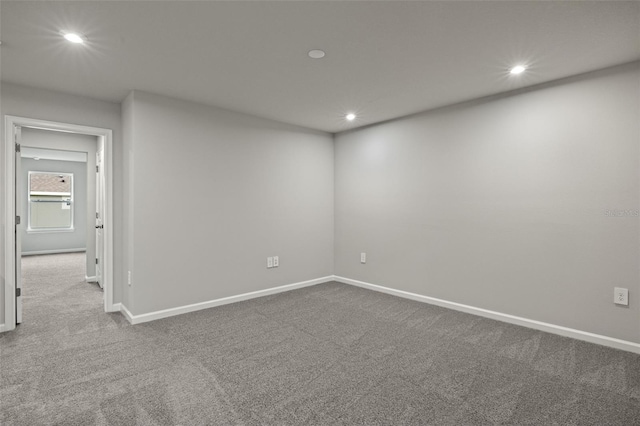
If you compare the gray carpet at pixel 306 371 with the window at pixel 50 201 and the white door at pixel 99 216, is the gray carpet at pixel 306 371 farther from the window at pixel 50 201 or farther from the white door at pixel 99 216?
the window at pixel 50 201

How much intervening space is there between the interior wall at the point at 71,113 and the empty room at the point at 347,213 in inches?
0.8

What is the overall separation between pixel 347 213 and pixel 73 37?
12.2ft

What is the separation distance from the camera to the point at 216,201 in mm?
3912

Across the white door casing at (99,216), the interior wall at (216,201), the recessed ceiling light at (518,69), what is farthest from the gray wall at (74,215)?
the recessed ceiling light at (518,69)

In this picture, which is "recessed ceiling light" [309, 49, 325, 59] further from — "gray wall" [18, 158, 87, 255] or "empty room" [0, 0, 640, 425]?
"gray wall" [18, 158, 87, 255]

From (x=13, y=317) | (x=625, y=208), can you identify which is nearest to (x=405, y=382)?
(x=625, y=208)

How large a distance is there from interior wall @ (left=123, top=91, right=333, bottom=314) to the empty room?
26mm

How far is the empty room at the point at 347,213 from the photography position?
200cm

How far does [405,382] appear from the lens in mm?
2184

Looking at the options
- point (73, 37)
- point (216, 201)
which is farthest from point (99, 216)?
point (73, 37)

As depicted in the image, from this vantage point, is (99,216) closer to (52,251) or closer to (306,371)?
(306,371)

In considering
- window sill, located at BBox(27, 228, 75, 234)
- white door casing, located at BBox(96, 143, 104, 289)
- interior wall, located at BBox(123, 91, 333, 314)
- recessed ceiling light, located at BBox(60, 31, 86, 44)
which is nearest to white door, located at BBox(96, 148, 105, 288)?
white door casing, located at BBox(96, 143, 104, 289)

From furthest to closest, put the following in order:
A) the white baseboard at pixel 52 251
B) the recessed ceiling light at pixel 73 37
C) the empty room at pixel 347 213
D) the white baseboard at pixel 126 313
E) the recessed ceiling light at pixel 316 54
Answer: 1. the white baseboard at pixel 52 251
2. the white baseboard at pixel 126 313
3. the recessed ceiling light at pixel 316 54
4. the recessed ceiling light at pixel 73 37
5. the empty room at pixel 347 213

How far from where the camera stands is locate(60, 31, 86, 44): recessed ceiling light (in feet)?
7.26
